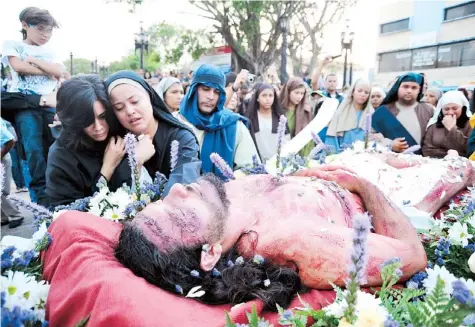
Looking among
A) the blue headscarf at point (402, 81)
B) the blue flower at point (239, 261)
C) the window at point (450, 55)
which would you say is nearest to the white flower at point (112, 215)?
the blue flower at point (239, 261)

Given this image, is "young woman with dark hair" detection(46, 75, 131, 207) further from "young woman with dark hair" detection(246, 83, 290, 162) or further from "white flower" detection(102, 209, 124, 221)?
"young woman with dark hair" detection(246, 83, 290, 162)

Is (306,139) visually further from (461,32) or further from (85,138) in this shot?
(461,32)

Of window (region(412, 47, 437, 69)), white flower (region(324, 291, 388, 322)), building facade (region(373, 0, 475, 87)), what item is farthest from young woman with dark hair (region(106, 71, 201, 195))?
window (region(412, 47, 437, 69))

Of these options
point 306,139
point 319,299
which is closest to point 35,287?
point 319,299

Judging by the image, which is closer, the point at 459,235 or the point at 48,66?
the point at 459,235

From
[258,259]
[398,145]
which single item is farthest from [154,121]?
[398,145]

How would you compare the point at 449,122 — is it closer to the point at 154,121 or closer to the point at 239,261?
the point at 154,121

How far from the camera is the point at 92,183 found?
2.66 metres

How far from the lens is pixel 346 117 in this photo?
5582 mm

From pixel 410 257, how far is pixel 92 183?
1.98 metres

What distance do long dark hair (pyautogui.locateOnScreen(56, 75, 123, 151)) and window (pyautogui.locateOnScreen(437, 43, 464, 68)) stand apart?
4.49 m

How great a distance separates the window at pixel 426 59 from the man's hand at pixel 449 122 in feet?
6.65

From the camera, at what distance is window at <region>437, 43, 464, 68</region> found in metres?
5.18

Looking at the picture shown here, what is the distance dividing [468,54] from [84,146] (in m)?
4.37
